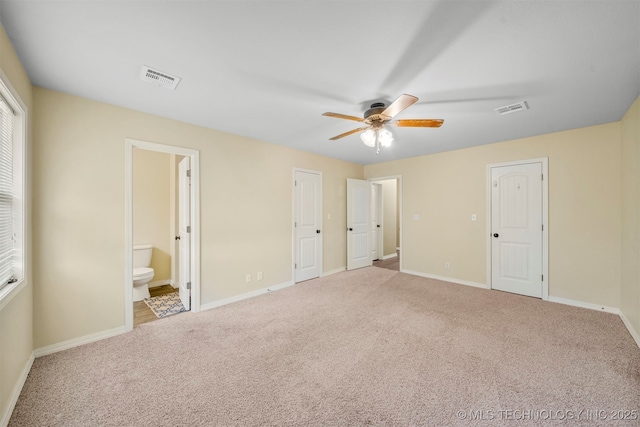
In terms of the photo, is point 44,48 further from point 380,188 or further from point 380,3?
point 380,188

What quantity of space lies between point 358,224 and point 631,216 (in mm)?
3815

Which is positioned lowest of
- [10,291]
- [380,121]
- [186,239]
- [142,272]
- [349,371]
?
[349,371]

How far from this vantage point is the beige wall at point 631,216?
251 centimetres

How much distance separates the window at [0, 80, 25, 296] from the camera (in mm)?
1691

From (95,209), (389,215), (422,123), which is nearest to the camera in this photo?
(422,123)

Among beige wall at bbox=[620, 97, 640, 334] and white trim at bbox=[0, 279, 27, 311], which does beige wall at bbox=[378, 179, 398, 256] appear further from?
white trim at bbox=[0, 279, 27, 311]

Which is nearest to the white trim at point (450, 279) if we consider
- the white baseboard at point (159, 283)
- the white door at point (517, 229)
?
the white door at point (517, 229)

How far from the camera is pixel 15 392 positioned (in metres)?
1.70

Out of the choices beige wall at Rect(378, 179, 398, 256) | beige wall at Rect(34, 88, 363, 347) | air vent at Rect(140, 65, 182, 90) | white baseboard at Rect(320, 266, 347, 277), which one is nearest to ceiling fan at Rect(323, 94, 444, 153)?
air vent at Rect(140, 65, 182, 90)

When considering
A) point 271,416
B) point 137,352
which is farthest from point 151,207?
point 271,416

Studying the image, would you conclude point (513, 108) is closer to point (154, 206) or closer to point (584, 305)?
point (584, 305)

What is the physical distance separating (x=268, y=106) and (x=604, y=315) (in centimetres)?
464

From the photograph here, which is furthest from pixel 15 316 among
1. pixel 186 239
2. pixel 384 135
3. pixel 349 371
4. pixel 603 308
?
pixel 603 308

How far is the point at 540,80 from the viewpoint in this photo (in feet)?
6.88
